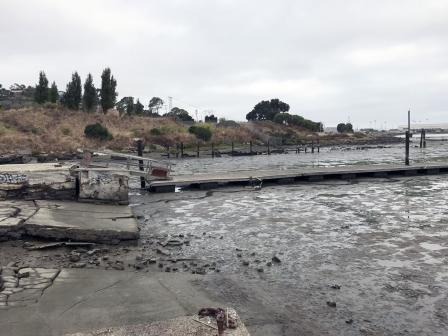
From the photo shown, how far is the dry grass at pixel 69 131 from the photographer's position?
50.3m

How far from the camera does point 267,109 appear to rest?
358ft

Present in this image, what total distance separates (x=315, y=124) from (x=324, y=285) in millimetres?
100836

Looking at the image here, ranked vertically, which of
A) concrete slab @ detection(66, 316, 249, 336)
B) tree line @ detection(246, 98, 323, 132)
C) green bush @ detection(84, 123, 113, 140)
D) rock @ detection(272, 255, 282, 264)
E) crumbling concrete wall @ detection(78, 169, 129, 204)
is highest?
tree line @ detection(246, 98, 323, 132)

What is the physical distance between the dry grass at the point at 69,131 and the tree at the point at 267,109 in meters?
30.3

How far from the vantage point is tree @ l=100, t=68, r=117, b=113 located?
66062 millimetres

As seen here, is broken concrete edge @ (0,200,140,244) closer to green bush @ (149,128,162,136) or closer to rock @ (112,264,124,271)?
rock @ (112,264,124,271)

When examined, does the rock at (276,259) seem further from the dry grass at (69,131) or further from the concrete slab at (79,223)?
the dry grass at (69,131)

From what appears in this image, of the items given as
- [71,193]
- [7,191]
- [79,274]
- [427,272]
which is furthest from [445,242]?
[7,191]

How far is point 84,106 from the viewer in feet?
225

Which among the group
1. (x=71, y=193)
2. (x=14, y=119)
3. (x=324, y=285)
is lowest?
(x=324, y=285)

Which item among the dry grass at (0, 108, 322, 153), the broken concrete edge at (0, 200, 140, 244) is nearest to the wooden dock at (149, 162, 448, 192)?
the broken concrete edge at (0, 200, 140, 244)

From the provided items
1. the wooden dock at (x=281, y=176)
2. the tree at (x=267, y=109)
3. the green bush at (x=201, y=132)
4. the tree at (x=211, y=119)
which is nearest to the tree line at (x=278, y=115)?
the tree at (x=267, y=109)

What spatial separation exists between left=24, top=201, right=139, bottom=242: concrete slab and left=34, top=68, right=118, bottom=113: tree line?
56134mm

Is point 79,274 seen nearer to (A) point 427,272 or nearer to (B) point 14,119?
(A) point 427,272
